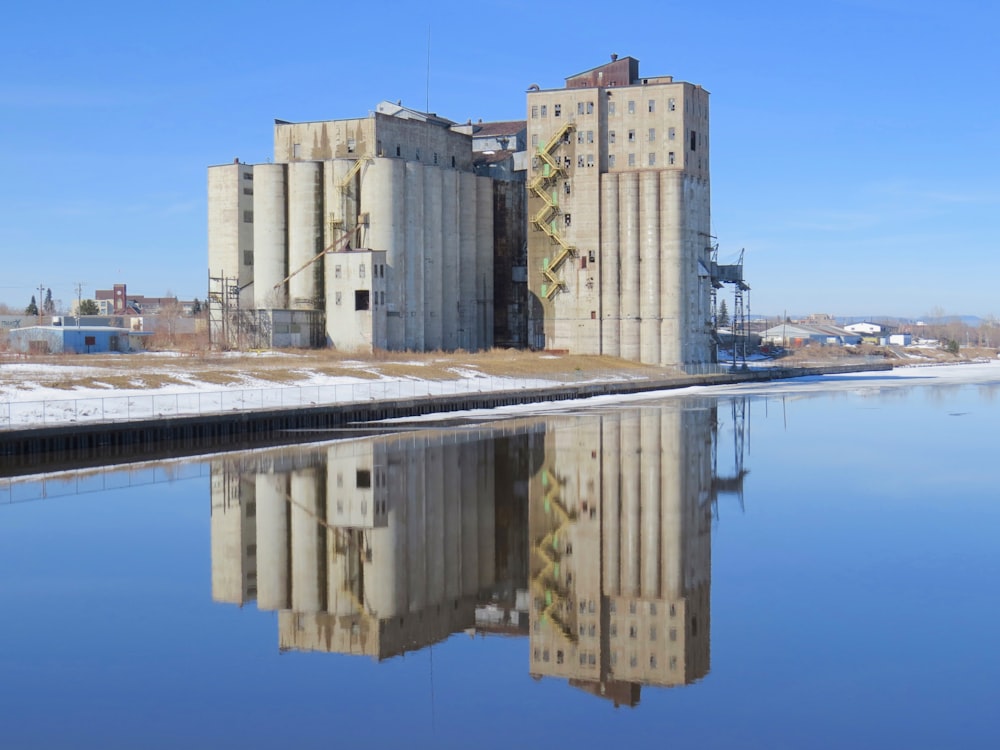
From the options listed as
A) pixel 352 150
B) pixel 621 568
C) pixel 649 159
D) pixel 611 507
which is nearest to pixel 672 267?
pixel 649 159

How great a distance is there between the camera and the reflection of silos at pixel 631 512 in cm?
2255

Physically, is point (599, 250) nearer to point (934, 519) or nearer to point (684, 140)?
point (684, 140)

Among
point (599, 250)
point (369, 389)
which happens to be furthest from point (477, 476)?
point (599, 250)

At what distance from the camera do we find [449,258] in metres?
92.9

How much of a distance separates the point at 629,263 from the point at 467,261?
43.4 ft

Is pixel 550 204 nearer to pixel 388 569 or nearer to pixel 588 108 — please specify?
pixel 588 108

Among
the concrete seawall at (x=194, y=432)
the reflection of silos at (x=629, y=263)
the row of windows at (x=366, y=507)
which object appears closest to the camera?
the row of windows at (x=366, y=507)

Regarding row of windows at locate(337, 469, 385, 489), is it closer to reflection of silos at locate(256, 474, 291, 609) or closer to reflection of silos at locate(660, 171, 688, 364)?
reflection of silos at locate(256, 474, 291, 609)

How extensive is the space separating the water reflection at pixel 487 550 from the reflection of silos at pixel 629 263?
51.1 metres

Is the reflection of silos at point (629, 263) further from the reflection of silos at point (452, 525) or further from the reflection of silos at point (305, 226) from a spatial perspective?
the reflection of silos at point (452, 525)

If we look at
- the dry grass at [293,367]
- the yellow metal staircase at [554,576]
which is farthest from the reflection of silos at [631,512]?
the dry grass at [293,367]

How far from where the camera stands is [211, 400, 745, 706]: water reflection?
18.5 meters

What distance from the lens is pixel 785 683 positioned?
15656mm

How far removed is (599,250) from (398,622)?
76.3 meters
